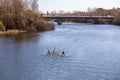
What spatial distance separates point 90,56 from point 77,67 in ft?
21.8

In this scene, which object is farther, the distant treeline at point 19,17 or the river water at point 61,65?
the distant treeline at point 19,17

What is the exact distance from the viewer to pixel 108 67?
30156mm

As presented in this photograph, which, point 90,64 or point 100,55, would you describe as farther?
point 100,55

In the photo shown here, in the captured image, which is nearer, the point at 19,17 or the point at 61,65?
the point at 61,65

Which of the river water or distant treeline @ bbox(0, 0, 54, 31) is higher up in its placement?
distant treeline @ bbox(0, 0, 54, 31)

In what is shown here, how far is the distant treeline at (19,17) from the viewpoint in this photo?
7834cm

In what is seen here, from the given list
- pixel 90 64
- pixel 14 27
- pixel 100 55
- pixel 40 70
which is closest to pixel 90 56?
pixel 100 55

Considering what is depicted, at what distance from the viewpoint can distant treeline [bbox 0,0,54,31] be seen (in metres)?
78.3

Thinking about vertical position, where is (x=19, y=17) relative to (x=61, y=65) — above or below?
above

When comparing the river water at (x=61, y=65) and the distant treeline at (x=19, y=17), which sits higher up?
the distant treeline at (x=19, y=17)

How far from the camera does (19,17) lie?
3147 inches

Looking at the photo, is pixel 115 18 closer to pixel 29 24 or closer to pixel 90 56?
pixel 29 24

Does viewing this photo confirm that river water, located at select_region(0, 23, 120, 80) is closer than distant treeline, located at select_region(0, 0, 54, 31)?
Yes

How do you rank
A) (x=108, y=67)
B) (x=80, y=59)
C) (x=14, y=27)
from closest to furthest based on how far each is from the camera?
1. (x=108, y=67)
2. (x=80, y=59)
3. (x=14, y=27)
